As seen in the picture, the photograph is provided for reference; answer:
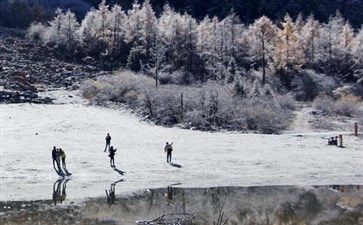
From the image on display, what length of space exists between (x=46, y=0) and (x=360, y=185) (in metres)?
110

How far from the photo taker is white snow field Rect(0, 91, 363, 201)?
1236 inches

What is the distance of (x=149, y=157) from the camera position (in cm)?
3691

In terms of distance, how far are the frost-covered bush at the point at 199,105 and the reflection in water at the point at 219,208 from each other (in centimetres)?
1880

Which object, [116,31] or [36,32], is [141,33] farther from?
[36,32]

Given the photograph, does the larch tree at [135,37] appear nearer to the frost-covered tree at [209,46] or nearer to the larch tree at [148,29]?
the larch tree at [148,29]

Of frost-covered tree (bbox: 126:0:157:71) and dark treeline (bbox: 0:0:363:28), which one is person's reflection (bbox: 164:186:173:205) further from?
dark treeline (bbox: 0:0:363:28)

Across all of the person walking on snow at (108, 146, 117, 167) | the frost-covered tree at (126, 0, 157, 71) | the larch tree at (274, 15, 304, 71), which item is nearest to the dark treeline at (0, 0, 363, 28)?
the frost-covered tree at (126, 0, 157, 71)

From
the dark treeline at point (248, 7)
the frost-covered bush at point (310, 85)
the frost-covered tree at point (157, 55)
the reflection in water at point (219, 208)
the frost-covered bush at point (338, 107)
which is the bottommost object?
the reflection in water at point (219, 208)

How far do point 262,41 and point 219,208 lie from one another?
5605 centimetres

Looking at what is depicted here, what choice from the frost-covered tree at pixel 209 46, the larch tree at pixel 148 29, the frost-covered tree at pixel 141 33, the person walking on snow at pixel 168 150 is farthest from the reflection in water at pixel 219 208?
the larch tree at pixel 148 29

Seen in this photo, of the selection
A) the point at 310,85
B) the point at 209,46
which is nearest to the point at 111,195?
the point at 310,85

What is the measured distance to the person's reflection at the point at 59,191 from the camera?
1065 inches

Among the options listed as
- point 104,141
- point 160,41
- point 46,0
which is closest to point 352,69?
point 160,41

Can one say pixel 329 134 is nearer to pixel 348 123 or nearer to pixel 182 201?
pixel 348 123
